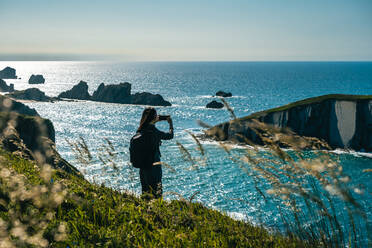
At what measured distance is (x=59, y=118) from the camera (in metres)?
81.2

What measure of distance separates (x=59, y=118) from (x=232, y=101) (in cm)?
6113

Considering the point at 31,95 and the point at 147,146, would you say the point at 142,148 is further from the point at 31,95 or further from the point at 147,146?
the point at 31,95

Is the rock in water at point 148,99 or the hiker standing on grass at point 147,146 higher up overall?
the hiker standing on grass at point 147,146

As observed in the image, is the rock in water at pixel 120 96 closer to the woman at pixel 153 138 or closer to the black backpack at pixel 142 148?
the woman at pixel 153 138

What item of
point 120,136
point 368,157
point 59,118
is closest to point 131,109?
point 59,118

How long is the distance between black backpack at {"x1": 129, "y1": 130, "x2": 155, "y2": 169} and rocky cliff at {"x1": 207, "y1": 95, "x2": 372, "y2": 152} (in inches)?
1598

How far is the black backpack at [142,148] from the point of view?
535cm

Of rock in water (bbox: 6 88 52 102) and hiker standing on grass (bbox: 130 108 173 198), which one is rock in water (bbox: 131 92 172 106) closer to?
rock in water (bbox: 6 88 52 102)

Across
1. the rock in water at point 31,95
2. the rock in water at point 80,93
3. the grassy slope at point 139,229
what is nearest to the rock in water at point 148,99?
the rock in water at point 80,93

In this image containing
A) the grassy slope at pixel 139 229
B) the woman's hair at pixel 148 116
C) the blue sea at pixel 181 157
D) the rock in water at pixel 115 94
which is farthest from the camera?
the rock in water at pixel 115 94

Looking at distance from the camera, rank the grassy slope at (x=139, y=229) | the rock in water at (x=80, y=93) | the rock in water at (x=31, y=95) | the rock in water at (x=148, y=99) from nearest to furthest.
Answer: the grassy slope at (x=139, y=229) < the rock in water at (x=31, y=95) < the rock in water at (x=148, y=99) < the rock in water at (x=80, y=93)

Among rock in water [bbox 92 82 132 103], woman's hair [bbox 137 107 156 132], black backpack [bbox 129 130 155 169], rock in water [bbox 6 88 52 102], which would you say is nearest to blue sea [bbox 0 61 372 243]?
black backpack [bbox 129 130 155 169]

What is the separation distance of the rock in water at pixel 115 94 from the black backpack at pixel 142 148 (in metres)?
108

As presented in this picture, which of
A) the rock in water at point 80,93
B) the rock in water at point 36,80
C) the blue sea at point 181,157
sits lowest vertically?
the blue sea at point 181,157
